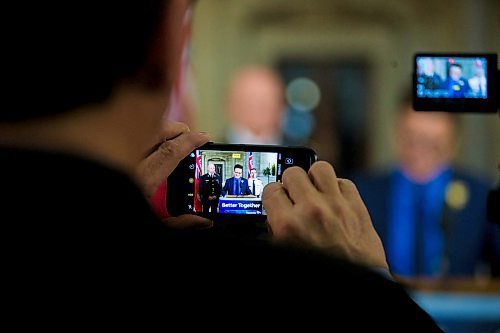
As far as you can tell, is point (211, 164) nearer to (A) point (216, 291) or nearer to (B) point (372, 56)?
(A) point (216, 291)

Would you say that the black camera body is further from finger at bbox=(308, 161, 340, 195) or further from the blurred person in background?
the blurred person in background

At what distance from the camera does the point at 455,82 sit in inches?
32.3

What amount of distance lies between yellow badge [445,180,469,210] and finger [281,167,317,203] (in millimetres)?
2544

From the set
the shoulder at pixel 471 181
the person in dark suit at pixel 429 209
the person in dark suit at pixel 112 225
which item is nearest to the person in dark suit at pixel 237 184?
the person in dark suit at pixel 112 225

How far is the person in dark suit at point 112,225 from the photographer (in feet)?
1.12

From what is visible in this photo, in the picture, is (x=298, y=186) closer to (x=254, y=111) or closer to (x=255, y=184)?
(x=255, y=184)

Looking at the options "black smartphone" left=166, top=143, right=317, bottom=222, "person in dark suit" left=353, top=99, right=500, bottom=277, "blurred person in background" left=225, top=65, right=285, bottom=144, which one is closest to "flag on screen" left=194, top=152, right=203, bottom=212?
"black smartphone" left=166, top=143, right=317, bottom=222

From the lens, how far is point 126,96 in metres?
0.40

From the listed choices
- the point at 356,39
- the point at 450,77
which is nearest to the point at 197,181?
the point at 450,77

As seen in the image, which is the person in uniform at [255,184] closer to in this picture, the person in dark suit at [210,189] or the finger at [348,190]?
the person in dark suit at [210,189]

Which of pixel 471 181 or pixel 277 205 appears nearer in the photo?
pixel 277 205

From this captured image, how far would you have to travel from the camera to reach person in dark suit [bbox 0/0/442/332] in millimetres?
342

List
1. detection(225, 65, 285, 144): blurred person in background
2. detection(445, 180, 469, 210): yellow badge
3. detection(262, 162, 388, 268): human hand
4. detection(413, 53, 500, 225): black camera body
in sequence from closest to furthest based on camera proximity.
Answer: detection(262, 162, 388, 268): human hand < detection(413, 53, 500, 225): black camera body < detection(225, 65, 285, 144): blurred person in background < detection(445, 180, 469, 210): yellow badge

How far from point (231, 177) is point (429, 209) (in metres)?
2.46
